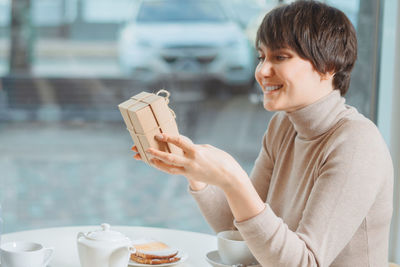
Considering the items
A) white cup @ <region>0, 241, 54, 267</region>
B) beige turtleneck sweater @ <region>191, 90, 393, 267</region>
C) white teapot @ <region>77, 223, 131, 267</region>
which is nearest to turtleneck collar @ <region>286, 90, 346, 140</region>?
beige turtleneck sweater @ <region>191, 90, 393, 267</region>

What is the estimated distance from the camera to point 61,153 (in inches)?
135

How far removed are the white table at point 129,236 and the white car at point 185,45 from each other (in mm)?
1782

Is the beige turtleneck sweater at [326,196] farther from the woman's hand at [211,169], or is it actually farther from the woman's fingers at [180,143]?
the woman's fingers at [180,143]

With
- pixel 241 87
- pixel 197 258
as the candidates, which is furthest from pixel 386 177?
pixel 241 87

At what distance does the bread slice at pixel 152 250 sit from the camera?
1.21 metres

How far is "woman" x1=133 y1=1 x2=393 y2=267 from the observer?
1.03 meters

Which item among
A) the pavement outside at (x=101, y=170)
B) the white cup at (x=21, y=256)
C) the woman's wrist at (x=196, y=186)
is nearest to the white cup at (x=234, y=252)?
the woman's wrist at (x=196, y=186)

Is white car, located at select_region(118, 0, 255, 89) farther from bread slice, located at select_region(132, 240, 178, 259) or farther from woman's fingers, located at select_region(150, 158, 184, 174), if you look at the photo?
woman's fingers, located at select_region(150, 158, 184, 174)

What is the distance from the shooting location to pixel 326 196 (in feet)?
3.59

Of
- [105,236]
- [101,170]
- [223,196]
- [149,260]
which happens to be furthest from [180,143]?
[101,170]

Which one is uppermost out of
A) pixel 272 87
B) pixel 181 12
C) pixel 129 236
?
pixel 181 12

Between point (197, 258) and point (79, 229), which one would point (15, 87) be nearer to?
point (79, 229)

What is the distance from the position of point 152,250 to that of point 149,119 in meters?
0.39

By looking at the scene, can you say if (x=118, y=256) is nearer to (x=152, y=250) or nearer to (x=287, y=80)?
(x=152, y=250)
